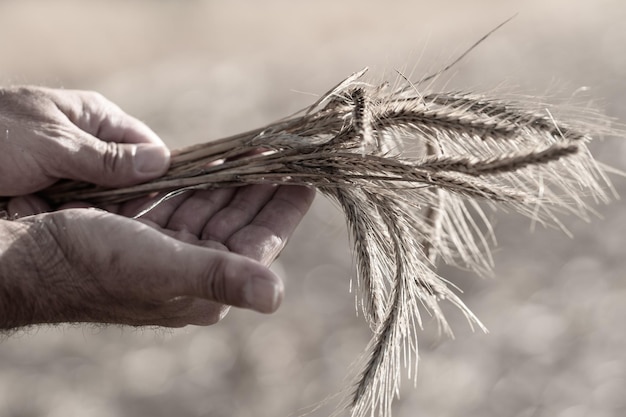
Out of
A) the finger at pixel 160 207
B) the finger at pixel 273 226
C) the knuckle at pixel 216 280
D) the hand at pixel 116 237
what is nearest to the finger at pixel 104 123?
the hand at pixel 116 237

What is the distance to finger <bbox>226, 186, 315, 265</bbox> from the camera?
2.30 m

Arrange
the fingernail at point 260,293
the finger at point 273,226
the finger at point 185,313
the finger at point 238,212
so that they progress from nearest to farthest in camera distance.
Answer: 1. the fingernail at point 260,293
2. the finger at point 185,313
3. the finger at point 273,226
4. the finger at point 238,212

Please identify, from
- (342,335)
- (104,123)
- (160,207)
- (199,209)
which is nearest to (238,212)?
(199,209)

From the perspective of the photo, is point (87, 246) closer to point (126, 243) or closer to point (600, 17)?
point (126, 243)

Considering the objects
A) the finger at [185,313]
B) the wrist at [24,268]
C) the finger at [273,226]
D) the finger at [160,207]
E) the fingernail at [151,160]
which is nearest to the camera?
the wrist at [24,268]

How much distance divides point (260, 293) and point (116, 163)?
45.7 inches

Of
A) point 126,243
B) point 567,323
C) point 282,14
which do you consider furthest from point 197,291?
point 282,14

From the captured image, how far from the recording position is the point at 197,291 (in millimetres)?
1871

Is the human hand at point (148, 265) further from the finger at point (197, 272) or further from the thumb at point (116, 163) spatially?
the thumb at point (116, 163)

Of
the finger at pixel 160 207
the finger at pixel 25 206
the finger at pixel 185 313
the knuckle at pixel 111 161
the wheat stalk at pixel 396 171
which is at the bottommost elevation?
the finger at pixel 25 206

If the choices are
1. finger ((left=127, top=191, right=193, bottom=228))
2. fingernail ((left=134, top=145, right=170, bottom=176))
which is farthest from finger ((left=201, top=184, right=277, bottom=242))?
fingernail ((left=134, top=145, right=170, bottom=176))

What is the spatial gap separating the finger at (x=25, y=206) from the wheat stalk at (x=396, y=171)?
59 cm

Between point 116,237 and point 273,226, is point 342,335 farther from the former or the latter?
point 116,237

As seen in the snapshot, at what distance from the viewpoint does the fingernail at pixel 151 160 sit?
271 cm
